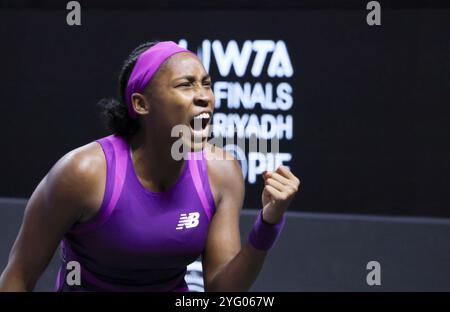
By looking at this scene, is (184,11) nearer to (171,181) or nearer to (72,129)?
(72,129)

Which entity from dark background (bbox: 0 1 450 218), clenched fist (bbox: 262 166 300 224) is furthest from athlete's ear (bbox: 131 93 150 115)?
dark background (bbox: 0 1 450 218)

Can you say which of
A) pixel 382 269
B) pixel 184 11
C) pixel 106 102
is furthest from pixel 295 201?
pixel 106 102

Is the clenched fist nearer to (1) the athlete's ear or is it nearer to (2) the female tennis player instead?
(2) the female tennis player

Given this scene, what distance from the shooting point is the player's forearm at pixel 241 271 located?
233 cm

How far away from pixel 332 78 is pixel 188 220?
167 cm

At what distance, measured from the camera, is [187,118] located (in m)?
2.37

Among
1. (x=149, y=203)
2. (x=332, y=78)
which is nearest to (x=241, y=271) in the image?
(x=149, y=203)

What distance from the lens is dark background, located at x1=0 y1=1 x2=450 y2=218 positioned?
12.8 feet

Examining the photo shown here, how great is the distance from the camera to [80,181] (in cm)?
234

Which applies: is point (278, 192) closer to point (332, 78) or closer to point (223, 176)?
point (223, 176)

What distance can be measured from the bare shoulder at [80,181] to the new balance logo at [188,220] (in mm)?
232

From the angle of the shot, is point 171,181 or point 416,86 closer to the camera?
point 171,181

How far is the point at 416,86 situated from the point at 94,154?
1912 millimetres

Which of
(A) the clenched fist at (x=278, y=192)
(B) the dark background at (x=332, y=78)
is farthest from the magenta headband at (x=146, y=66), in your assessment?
(B) the dark background at (x=332, y=78)
